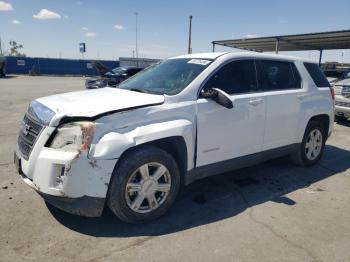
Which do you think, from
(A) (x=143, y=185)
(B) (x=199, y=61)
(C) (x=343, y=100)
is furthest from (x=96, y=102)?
(C) (x=343, y=100)

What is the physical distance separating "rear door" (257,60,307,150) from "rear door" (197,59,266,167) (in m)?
0.16

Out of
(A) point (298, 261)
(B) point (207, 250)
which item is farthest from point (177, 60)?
(A) point (298, 261)

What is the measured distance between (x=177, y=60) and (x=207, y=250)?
8.70 feet

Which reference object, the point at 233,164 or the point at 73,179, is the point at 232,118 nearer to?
the point at 233,164

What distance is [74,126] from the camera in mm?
3102

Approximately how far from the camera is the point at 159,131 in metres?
3.36

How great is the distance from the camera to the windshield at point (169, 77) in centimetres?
390

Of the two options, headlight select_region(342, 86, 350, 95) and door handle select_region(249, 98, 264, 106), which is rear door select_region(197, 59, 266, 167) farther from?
headlight select_region(342, 86, 350, 95)

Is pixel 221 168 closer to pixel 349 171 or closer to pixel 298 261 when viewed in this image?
pixel 298 261

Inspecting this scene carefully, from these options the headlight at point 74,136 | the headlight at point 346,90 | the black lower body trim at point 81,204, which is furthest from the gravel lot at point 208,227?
the headlight at point 346,90

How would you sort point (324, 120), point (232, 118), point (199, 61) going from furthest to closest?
point (324, 120) → point (199, 61) → point (232, 118)

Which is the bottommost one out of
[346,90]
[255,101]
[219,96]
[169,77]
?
[346,90]

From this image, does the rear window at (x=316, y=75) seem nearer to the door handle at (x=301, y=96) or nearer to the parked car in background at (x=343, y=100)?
the door handle at (x=301, y=96)

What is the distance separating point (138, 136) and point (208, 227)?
1222 mm
